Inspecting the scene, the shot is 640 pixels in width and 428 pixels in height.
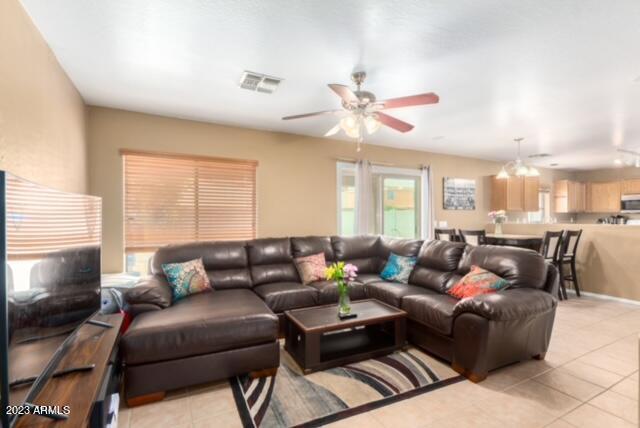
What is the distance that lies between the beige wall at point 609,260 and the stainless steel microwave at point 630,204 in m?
4.22

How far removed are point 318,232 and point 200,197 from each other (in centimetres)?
189

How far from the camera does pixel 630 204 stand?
7.67 m

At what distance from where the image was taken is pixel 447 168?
640 cm

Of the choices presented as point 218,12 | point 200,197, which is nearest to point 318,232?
point 200,197

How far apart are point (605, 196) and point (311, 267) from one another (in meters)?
9.05

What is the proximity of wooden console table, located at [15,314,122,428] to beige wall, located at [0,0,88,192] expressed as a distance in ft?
3.66

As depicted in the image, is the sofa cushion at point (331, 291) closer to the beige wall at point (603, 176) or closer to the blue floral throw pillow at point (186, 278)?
the blue floral throw pillow at point (186, 278)

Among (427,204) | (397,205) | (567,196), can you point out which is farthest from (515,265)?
(567,196)

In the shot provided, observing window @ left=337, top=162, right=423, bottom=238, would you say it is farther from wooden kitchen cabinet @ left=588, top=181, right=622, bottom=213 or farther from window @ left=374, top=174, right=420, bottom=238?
wooden kitchen cabinet @ left=588, top=181, right=622, bottom=213

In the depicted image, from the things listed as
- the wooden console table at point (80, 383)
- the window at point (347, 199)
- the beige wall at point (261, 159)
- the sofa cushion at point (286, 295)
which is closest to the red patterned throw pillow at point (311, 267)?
the sofa cushion at point (286, 295)

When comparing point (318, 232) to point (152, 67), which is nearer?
point (152, 67)

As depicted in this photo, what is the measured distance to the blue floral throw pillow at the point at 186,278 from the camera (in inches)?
122

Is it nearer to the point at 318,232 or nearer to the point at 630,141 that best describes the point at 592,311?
the point at 630,141

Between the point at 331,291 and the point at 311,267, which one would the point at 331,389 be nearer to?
the point at 331,291
